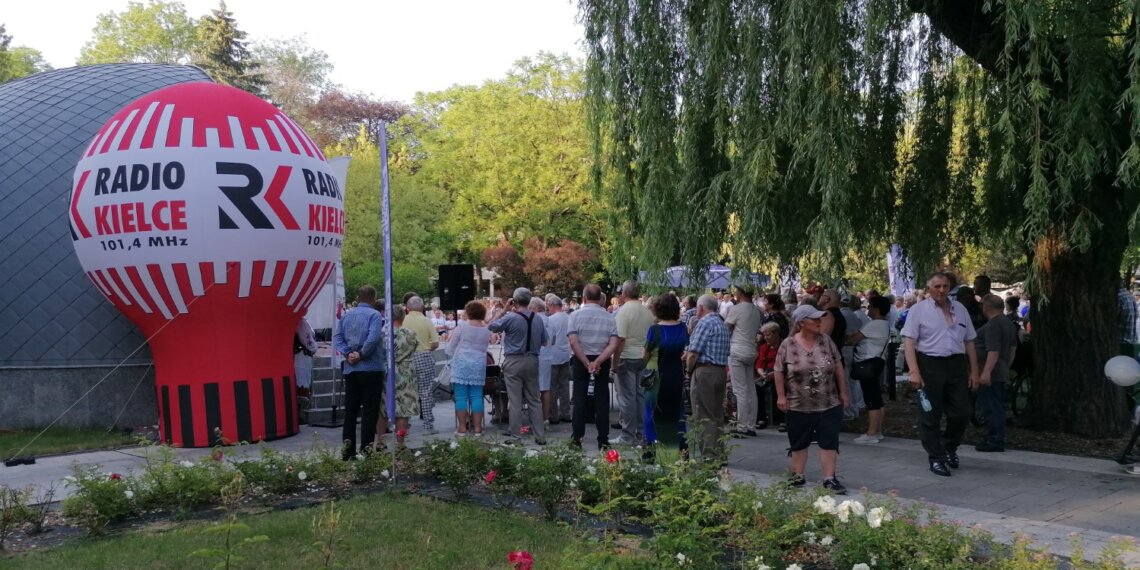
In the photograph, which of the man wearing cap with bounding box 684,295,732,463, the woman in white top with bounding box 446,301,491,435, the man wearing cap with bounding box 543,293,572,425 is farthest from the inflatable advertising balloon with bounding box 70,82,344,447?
the man wearing cap with bounding box 684,295,732,463

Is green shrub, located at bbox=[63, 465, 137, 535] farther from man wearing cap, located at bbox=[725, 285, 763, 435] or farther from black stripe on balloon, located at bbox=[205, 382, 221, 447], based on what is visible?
man wearing cap, located at bbox=[725, 285, 763, 435]

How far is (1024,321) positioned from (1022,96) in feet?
24.9

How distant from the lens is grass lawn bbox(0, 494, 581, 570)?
19.4 feet

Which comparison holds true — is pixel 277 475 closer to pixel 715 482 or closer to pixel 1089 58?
pixel 715 482

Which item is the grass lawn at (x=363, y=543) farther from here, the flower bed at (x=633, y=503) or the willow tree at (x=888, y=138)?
the willow tree at (x=888, y=138)

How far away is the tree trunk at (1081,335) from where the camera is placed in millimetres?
10016

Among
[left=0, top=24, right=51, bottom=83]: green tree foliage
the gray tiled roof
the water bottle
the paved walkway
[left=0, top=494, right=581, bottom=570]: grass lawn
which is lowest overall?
the paved walkway

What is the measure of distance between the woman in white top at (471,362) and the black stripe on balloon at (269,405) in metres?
2.33

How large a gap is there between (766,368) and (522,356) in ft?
10.6

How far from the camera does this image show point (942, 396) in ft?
28.4

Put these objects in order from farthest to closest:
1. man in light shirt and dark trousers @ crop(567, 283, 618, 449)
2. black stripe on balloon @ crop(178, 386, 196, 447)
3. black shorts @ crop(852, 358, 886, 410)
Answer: black stripe on balloon @ crop(178, 386, 196, 447)
black shorts @ crop(852, 358, 886, 410)
man in light shirt and dark trousers @ crop(567, 283, 618, 449)

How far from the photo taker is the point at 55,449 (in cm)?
1135

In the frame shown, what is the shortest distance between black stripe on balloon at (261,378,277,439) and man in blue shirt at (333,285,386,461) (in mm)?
2465

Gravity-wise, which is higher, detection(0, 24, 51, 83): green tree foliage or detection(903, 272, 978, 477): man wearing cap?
detection(0, 24, 51, 83): green tree foliage
